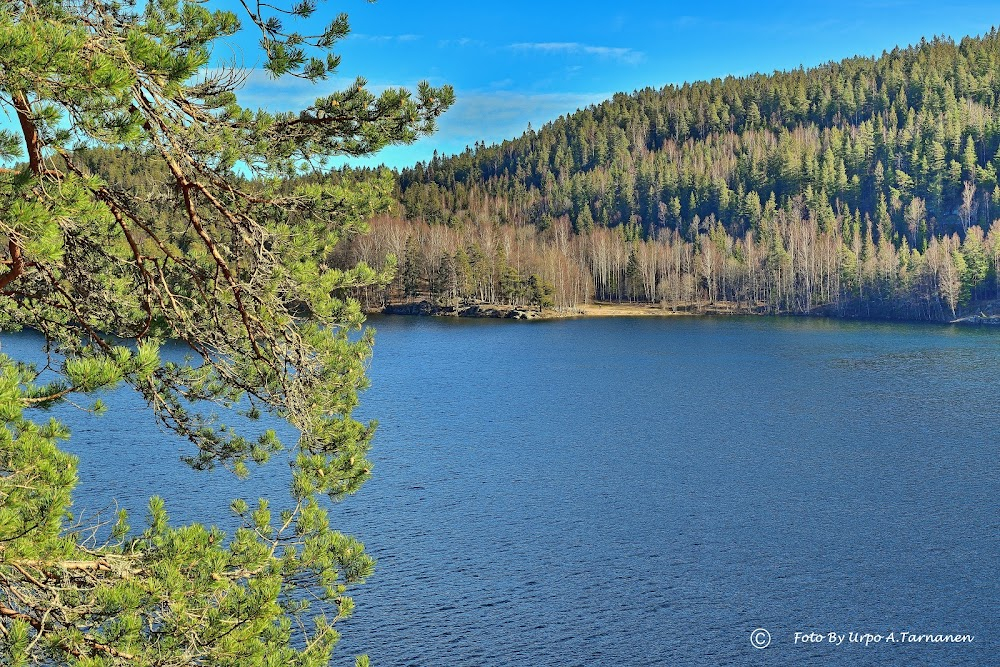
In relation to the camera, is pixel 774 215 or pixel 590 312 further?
pixel 774 215

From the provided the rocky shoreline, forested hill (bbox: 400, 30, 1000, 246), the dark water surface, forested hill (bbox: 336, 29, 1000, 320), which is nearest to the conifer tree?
the dark water surface

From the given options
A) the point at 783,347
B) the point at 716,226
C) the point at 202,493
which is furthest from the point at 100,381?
the point at 716,226

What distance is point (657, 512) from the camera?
2680 centimetres

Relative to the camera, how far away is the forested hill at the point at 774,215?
111 meters

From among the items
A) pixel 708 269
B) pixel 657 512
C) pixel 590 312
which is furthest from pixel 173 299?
pixel 708 269

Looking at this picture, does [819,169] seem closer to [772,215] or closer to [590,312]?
[772,215]

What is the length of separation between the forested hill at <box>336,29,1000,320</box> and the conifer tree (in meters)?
98.9

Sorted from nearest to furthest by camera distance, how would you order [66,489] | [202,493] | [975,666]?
[66,489] → [975,666] → [202,493]

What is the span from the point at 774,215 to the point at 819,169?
1439cm

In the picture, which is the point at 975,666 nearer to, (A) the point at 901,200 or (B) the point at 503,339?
(B) the point at 503,339

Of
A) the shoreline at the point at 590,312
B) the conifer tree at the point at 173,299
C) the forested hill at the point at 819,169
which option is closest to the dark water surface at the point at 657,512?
the conifer tree at the point at 173,299

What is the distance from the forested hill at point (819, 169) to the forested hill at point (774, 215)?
385mm

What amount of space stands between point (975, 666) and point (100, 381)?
18.1 m

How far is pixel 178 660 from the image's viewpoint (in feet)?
20.9
